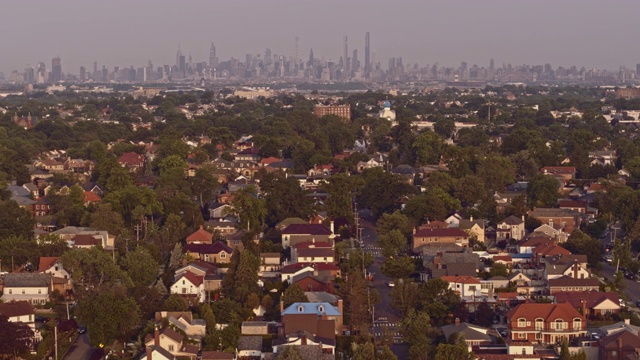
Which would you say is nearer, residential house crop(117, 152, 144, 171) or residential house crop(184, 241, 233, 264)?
residential house crop(184, 241, 233, 264)

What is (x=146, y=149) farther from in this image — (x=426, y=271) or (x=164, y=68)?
(x=164, y=68)

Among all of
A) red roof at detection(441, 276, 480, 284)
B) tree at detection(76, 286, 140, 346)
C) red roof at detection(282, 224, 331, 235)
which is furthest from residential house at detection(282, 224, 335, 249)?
tree at detection(76, 286, 140, 346)

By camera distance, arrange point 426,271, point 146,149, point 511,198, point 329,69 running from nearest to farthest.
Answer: point 426,271 < point 511,198 < point 146,149 < point 329,69

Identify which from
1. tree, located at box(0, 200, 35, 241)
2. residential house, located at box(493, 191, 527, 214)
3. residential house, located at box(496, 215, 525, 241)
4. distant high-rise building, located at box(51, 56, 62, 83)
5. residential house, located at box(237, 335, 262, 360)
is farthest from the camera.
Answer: distant high-rise building, located at box(51, 56, 62, 83)

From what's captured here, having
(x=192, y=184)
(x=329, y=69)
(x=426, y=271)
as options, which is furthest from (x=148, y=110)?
(x=329, y=69)

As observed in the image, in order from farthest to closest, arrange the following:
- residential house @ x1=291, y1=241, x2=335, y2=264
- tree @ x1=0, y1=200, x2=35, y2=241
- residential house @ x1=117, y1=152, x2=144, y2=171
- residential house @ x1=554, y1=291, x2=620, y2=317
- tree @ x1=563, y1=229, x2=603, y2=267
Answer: residential house @ x1=117, y1=152, x2=144, y2=171, tree @ x1=0, y1=200, x2=35, y2=241, tree @ x1=563, y1=229, x2=603, y2=267, residential house @ x1=291, y1=241, x2=335, y2=264, residential house @ x1=554, y1=291, x2=620, y2=317

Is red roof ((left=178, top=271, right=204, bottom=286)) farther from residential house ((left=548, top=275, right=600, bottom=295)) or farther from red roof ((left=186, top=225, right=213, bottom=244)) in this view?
residential house ((left=548, top=275, right=600, bottom=295))

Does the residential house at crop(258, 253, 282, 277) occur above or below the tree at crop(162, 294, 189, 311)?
below
